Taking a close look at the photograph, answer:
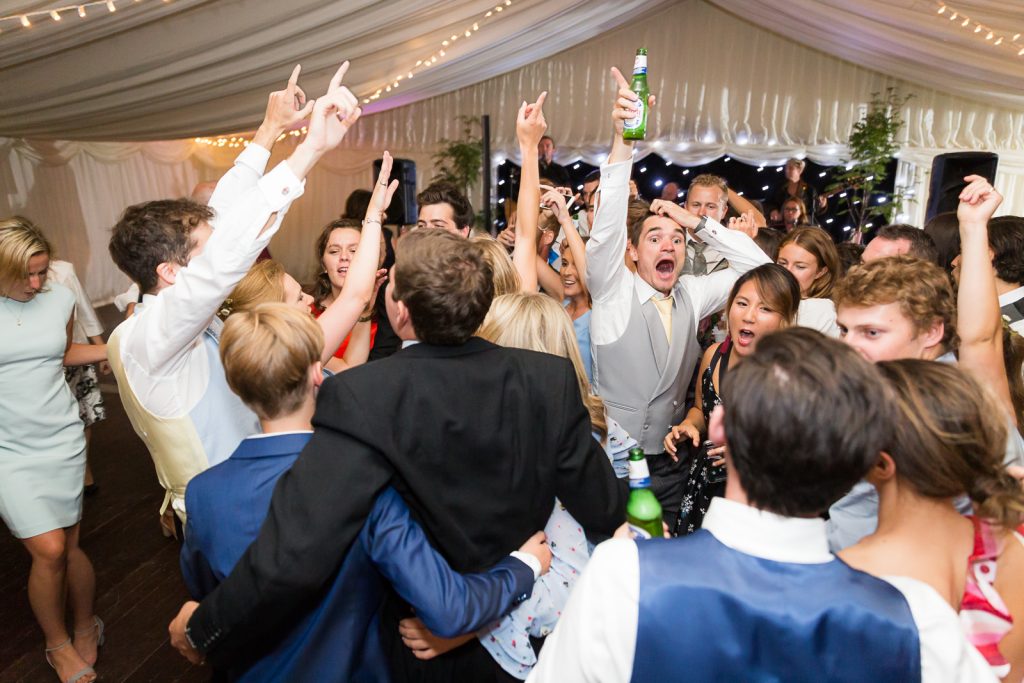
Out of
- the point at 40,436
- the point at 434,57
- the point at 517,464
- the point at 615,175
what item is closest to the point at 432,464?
the point at 517,464

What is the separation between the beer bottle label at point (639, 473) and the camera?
1330mm

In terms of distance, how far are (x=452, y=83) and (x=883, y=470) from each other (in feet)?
26.0

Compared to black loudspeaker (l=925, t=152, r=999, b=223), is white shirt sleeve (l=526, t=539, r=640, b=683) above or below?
below

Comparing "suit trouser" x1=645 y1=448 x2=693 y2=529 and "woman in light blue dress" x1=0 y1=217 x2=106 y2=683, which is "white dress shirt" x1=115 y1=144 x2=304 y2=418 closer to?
"woman in light blue dress" x1=0 y1=217 x2=106 y2=683

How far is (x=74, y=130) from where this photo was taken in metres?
5.98

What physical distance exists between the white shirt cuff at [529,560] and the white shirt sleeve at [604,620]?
43 centimetres

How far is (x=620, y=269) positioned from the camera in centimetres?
230

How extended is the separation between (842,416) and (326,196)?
1011 cm

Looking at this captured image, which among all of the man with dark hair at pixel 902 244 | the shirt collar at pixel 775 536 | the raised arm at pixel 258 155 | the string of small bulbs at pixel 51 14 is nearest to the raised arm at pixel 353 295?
the raised arm at pixel 258 155

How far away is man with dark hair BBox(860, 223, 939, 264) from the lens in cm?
240

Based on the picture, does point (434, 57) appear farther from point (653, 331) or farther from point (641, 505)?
point (641, 505)

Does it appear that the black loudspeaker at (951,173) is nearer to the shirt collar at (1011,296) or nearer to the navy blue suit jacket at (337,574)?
the shirt collar at (1011,296)

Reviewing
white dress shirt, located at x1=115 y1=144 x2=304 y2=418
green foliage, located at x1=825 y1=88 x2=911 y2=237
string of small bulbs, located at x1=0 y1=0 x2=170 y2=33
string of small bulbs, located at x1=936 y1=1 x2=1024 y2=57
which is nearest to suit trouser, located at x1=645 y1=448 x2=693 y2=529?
white dress shirt, located at x1=115 y1=144 x2=304 y2=418

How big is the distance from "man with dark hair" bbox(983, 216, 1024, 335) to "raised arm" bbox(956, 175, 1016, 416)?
26.7 inches
